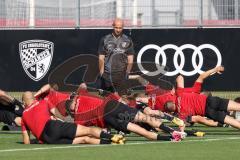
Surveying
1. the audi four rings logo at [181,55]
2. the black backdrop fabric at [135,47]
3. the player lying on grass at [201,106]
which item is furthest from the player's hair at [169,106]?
the audi four rings logo at [181,55]

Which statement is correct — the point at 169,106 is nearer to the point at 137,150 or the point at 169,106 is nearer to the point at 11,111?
the point at 11,111

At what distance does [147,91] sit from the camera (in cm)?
2036

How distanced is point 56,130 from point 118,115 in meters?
1.43

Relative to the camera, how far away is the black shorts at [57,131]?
49.7ft

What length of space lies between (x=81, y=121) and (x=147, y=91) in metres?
4.00

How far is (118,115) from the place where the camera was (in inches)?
637

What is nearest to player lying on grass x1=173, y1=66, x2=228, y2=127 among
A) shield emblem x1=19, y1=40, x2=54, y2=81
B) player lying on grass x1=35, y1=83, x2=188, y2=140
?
player lying on grass x1=35, y1=83, x2=188, y2=140

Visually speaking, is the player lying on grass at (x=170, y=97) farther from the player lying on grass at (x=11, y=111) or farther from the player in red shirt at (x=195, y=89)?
the player lying on grass at (x=11, y=111)

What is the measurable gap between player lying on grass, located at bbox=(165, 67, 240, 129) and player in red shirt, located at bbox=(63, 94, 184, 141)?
176 cm

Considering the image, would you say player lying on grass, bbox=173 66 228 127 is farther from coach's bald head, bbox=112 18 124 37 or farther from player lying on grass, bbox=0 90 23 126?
player lying on grass, bbox=0 90 23 126

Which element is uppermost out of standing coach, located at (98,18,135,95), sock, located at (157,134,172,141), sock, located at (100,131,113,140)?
standing coach, located at (98,18,135,95)

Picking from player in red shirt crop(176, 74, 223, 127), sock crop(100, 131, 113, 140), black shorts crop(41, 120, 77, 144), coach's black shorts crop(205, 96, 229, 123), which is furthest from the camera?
player in red shirt crop(176, 74, 223, 127)

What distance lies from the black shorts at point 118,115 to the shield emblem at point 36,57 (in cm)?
1260

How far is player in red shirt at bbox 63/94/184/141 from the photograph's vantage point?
16.2 meters
